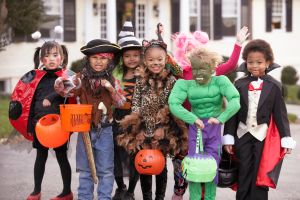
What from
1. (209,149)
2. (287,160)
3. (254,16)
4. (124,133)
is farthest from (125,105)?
(254,16)

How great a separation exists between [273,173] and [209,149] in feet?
1.91

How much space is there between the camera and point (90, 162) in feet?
16.9

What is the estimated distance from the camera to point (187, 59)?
536 cm

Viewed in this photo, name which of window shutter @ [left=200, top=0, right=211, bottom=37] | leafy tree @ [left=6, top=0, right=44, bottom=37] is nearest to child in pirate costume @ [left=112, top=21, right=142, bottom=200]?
leafy tree @ [left=6, top=0, right=44, bottom=37]

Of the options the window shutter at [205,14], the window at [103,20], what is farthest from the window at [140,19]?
the window shutter at [205,14]

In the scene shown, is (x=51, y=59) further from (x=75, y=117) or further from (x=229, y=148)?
(x=229, y=148)

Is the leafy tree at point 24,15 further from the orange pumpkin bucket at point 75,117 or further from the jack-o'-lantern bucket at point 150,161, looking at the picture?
the jack-o'-lantern bucket at point 150,161

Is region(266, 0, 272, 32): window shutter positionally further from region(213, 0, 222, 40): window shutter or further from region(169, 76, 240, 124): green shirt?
region(169, 76, 240, 124): green shirt

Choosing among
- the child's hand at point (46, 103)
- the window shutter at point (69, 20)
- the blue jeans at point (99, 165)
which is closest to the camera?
the blue jeans at point (99, 165)

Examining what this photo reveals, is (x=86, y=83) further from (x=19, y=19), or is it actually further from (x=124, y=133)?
(x=19, y=19)

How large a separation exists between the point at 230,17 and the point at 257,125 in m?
17.4

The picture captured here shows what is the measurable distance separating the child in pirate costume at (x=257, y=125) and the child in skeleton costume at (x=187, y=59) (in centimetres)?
26

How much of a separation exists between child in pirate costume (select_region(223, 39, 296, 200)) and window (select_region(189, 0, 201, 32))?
1639cm

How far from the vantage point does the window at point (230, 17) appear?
2170 cm
